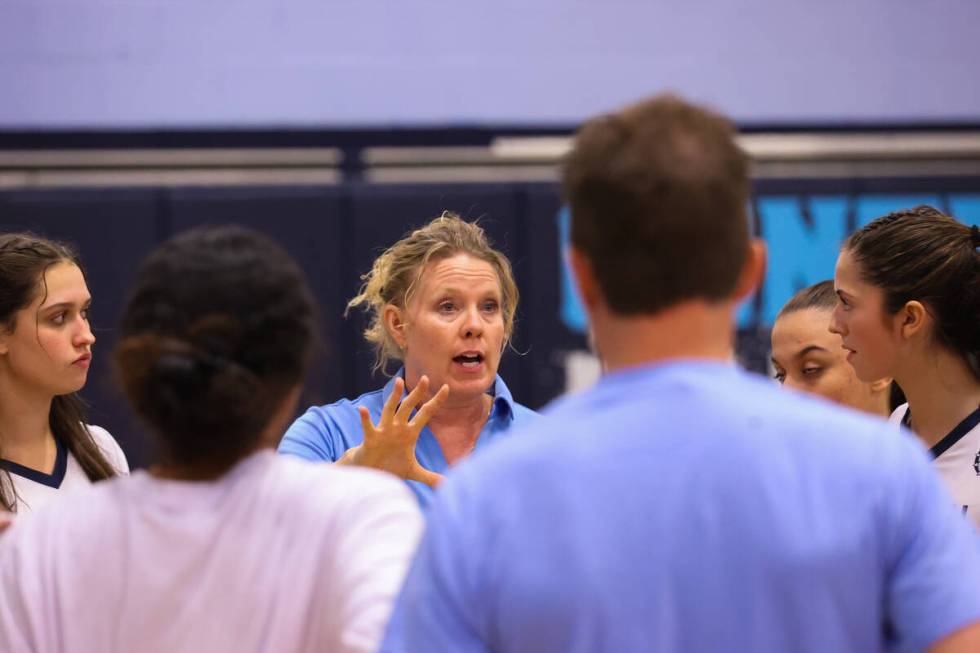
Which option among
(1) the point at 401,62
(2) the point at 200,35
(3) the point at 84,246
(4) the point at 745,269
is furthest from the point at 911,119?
(4) the point at 745,269

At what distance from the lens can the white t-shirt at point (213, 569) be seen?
1080 mm

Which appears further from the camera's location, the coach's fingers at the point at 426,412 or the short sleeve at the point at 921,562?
the coach's fingers at the point at 426,412

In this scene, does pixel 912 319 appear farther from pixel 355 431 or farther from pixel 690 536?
pixel 690 536

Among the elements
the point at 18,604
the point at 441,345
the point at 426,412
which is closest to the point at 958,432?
the point at 426,412

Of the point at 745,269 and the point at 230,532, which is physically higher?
the point at 745,269

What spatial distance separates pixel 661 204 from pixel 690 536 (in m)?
0.27

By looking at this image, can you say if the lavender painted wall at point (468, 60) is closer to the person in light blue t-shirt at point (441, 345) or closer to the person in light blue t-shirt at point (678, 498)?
the person in light blue t-shirt at point (441, 345)

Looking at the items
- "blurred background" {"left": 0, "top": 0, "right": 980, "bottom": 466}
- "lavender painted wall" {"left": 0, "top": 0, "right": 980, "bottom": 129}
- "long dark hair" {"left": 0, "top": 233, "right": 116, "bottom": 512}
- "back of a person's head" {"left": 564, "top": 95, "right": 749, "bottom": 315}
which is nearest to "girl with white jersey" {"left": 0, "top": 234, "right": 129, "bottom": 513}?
"long dark hair" {"left": 0, "top": 233, "right": 116, "bottom": 512}

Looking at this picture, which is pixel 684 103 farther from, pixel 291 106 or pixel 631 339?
pixel 291 106

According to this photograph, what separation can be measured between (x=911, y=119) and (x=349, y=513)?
188 inches

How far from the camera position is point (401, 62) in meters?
5.16

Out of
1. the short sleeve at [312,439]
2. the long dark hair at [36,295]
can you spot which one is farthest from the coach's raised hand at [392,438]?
the long dark hair at [36,295]

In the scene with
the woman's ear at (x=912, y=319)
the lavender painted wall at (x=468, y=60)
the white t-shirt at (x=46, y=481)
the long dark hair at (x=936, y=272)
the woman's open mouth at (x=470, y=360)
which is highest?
the lavender painted wall at (x=468, y=60)

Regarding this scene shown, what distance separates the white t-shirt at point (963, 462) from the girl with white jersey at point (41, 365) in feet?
5.58
